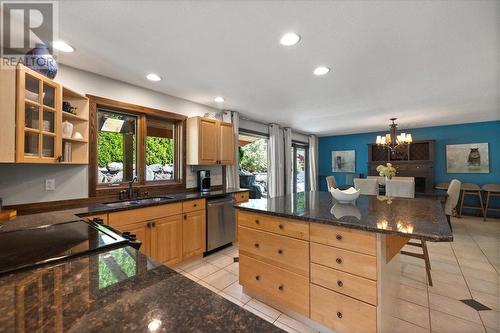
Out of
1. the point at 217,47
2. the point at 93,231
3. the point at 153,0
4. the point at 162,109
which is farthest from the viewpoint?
the point at 162,109

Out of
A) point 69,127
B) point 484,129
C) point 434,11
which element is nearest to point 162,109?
point 69,127

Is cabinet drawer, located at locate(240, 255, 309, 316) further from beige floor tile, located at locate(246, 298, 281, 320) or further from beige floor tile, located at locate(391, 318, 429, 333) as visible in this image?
beige floor tile, located at locate(391, 318, 429, 333)

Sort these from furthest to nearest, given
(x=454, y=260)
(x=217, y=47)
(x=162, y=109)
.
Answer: (x=162, y=109)
(x=454, y=260)
(x=217, y=47)

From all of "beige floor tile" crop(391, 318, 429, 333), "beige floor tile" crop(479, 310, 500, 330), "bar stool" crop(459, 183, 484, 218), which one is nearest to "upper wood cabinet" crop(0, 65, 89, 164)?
"beige floor tile" crop(391, 318, 429, 333)

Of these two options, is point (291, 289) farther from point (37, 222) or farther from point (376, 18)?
point (376, 18)

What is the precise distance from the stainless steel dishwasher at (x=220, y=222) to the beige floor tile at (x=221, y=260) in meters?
0.15

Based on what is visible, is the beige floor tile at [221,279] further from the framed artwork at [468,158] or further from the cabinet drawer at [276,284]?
the framed artwork at [468,158]

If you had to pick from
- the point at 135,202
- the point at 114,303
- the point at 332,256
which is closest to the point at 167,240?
the point at 135,202

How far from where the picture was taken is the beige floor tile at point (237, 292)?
2.12 meters

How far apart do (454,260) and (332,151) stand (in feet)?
16.9

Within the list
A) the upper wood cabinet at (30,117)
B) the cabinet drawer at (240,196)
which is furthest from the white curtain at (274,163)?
the upper wood cabinet at (30,117)

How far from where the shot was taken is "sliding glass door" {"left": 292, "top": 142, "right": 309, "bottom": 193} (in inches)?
276

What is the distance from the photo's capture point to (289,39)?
1905 millimetres

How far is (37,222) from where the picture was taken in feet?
5.32
